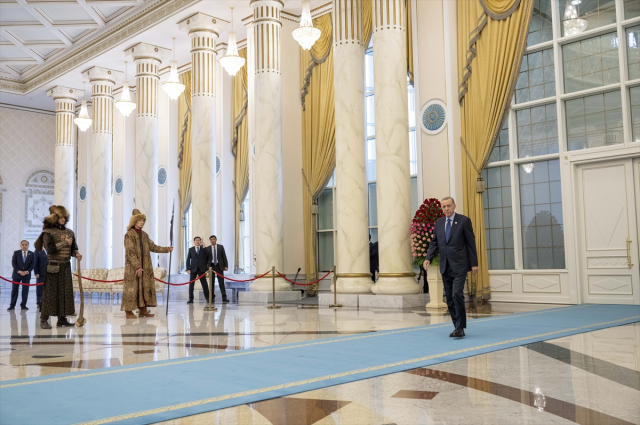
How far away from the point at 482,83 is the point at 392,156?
236 cm

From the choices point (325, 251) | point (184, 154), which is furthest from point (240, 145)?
point (325, 251)

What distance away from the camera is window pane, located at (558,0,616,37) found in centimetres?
985

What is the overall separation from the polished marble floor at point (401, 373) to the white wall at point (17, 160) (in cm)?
Answer: 1551

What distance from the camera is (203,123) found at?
14812 millimetres

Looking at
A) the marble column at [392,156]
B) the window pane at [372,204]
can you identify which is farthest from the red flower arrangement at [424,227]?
the window pane at [372,204]

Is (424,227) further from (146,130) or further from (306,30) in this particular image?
(146,130)

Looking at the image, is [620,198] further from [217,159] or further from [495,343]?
[217,159]

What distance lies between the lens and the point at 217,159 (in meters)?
16.9

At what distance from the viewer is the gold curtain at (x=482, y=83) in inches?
417

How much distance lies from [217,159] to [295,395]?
14000 mm

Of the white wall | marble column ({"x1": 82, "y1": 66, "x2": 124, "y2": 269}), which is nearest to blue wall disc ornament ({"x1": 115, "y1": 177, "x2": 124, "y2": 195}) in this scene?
marble column ({"x1": 82, "y1": 66, "x2": 124, "y2": 269})

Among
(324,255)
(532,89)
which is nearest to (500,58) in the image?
(532,89)

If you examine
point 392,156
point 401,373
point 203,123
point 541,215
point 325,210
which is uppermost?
point 203,123

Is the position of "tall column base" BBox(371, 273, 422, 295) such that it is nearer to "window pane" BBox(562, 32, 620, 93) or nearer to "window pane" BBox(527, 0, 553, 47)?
"window pane" BBox(562, 32, 620, 93)
